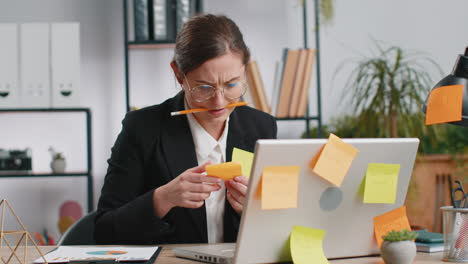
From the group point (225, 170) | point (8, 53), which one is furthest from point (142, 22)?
point (225, 170)

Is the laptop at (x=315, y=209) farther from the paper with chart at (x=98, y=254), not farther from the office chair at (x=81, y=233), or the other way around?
the office chair at (x=81, y=233)

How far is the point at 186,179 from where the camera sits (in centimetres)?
128

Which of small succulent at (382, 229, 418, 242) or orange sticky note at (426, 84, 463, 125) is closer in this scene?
small succulent at (382, 229, 418, 242)

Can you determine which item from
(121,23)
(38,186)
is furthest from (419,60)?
(38,186)

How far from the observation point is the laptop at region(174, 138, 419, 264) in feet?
3.43

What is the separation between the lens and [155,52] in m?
3.24

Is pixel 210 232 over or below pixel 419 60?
below

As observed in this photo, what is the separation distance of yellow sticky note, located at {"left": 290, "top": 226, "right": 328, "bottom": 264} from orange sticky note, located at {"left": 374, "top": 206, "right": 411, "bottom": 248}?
0.14 m

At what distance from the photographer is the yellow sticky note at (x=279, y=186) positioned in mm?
1031

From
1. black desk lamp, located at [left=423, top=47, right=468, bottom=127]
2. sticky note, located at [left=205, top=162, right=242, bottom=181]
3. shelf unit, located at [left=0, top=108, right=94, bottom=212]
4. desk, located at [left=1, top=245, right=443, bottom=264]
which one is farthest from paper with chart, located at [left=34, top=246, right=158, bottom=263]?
shelf unit, located at [left=0, top=108, right=94, bottom=212]

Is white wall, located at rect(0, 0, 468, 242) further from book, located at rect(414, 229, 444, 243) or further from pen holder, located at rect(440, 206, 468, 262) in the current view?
pen holder, located at rect(440, 206, 468, 262)

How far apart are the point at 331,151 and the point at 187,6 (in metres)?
1.97

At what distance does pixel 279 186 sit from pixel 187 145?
2.12 feet

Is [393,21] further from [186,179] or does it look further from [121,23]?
[186,179]
